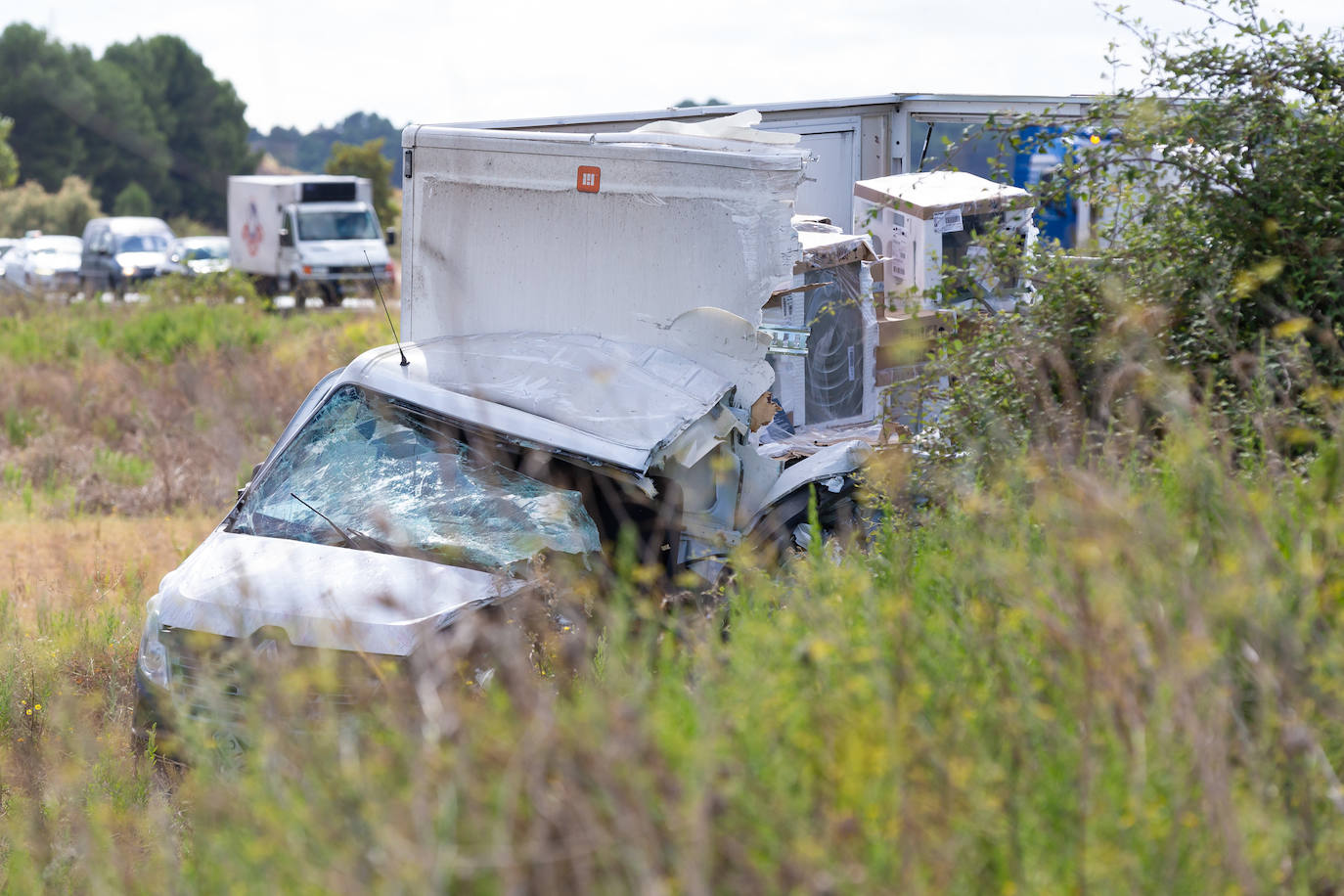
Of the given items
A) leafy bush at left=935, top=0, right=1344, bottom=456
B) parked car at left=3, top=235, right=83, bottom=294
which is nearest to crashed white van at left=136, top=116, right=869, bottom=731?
leafy bush at left=935, top=0, right=1344, bottom=456

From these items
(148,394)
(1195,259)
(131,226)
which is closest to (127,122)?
(131,226)

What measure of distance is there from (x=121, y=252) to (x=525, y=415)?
28.2m

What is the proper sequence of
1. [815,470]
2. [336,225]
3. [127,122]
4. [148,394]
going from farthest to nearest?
[127,122]
[336,225]
[148,394]
[815,470]

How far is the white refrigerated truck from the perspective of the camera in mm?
25297

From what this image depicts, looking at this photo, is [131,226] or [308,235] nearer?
[308,235]

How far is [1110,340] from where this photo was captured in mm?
4398

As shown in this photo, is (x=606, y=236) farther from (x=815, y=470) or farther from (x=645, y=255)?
(x=815, y=470)

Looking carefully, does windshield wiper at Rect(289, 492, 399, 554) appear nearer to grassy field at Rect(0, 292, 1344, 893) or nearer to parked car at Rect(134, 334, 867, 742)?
parked car at Rect(134, 334, 867, 742)

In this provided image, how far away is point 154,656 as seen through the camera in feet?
15.7

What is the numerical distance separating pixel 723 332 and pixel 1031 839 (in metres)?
3.83

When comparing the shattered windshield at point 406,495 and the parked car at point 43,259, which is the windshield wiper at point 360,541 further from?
the parked car at point 43,259

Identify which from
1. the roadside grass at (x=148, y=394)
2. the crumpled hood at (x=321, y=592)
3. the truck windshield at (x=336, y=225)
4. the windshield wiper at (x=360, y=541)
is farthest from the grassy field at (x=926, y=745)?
the truck windshield at (x=336, y=225)

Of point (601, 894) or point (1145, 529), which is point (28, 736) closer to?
point (601, 894)

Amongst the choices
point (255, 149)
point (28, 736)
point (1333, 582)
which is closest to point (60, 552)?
Answer: point (28, 736)
